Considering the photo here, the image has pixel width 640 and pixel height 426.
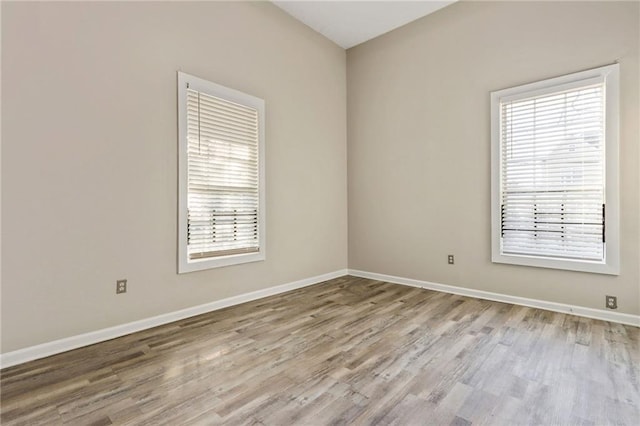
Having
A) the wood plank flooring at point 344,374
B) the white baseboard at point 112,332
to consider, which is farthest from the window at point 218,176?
the wood plank flooring at point 344,374

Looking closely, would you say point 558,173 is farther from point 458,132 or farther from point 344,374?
point 344,374

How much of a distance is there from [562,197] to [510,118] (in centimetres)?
103

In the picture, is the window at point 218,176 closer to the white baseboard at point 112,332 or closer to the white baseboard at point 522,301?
the white baseboard at point 112,332

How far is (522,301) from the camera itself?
11.6ft

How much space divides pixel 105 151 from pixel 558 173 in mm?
4281

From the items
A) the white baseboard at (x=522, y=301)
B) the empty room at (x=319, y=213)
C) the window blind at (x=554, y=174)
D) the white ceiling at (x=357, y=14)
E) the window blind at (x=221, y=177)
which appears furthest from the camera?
the white ceiling at (x=357, y=14)

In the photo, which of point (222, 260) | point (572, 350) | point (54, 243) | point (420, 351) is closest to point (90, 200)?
point (54, 243)

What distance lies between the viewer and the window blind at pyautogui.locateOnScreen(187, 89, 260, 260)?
10.6 feet

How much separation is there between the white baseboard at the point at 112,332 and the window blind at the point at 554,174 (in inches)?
117

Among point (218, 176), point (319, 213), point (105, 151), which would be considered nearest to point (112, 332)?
point (105, 151)

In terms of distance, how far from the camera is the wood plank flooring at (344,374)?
1.67 m

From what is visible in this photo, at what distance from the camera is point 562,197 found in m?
3.29

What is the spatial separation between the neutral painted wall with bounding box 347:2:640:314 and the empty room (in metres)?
0.03

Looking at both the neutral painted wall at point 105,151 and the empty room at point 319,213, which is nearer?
the empty room at point 319,213
